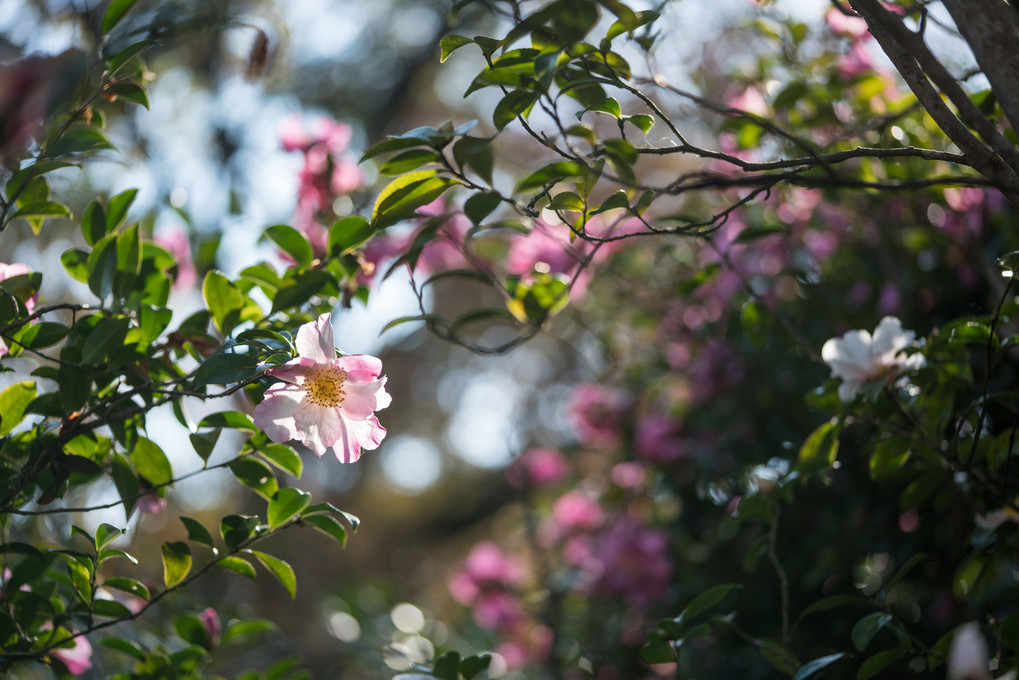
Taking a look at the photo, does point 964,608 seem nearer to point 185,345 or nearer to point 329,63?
point 185,345

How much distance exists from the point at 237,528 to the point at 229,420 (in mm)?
112

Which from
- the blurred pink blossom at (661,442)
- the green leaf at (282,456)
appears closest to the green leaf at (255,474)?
the green leaf at (282,456)

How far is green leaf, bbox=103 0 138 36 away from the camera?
77 cm

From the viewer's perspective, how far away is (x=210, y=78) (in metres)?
2.44

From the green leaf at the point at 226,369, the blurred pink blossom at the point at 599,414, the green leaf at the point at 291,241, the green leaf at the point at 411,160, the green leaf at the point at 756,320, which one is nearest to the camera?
the green leaf at the point at 226,369

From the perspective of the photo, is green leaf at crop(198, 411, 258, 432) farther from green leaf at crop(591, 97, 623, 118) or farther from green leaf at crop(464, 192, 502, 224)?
green leaf at crop(591, 97, 623, 118)

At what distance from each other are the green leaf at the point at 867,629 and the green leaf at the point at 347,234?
623 mm

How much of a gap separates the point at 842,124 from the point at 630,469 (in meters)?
0.93

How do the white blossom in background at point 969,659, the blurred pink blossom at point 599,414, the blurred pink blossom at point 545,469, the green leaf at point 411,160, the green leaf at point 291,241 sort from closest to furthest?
1. the white blossom in background at point 969,659
2. the green leaf at point 411,160
3. the green leaf at point 291,241
4. the blurred pink blossom at point 599,414
5. the blurred pink blossom at point 545,469

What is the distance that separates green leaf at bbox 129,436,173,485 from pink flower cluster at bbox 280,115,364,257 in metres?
0.48

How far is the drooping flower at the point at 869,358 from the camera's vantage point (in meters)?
0.86

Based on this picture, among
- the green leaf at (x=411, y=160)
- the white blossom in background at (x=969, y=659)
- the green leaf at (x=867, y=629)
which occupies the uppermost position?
the green leaf at (x=411, y=160)

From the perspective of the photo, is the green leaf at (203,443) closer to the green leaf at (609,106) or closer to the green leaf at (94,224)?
the green leaf at (94,224)

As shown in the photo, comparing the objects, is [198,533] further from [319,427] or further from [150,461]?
[319,427]
